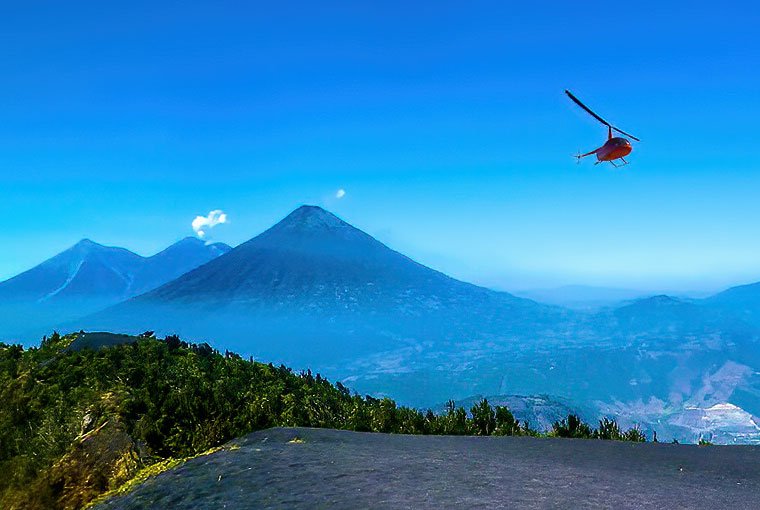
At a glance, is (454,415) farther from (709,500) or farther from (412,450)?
(709,500)

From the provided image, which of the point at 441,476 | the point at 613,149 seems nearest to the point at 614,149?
the point at 613,149

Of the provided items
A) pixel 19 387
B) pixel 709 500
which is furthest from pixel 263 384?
pixel 709 500

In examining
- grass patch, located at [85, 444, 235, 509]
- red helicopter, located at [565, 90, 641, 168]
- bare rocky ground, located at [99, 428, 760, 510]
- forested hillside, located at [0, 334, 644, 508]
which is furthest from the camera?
red helicopter, located at [565, 90, 641, 168]

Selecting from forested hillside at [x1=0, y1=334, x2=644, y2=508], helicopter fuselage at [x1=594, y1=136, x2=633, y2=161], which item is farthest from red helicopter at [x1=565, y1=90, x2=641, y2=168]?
forested hillside at [x1=0, y1=334, x2=644, y2=508]

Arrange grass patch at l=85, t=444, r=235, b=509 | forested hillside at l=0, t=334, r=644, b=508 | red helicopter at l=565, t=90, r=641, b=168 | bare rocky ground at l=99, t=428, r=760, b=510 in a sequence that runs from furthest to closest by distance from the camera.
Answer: red helicopter at l=565, t=90, r=641, b=168, forested hillside at l=0, t=334, r=644, b=508, grass patch at l=85, t=444, r=235, b=509, bare rocky ground at l=99, t=428, r=760, b=510

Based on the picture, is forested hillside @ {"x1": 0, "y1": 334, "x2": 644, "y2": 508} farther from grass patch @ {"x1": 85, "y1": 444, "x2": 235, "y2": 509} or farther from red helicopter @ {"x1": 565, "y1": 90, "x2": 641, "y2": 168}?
red helicopter @ {"x1": 565, "y1": 90, "x2": 641, "y2": 168}

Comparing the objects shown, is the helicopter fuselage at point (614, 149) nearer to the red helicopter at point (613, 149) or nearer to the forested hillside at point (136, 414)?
the red helicopter at point (613, 149)
